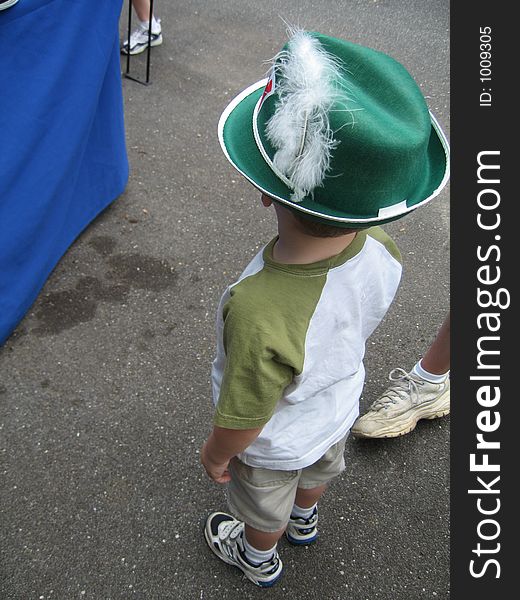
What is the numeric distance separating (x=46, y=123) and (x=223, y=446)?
1.64 meters

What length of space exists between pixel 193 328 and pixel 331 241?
59.3 inches

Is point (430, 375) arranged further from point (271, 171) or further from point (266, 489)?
point (271, 171)

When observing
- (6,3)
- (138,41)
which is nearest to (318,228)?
(6,3)

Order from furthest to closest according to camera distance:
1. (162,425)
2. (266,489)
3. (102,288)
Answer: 1. (102,288)
2. (162,425)
3. (266,489)

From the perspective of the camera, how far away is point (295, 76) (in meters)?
1.05

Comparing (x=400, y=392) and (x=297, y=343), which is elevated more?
(x=297, y=343)

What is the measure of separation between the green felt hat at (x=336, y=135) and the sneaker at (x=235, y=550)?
1.15 meters

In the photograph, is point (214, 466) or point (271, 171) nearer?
point (271, 171)

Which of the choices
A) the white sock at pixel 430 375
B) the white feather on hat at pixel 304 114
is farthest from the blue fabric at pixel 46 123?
the white sock at pixel 430 375

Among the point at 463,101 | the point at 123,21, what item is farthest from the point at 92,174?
the point at 123,21

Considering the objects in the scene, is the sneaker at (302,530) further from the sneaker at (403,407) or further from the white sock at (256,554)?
the sneaker at (403,407)

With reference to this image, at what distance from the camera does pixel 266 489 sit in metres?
1.50

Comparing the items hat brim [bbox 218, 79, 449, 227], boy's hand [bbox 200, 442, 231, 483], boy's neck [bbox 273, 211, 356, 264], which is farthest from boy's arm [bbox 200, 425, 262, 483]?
hat brim [bbox 218, 79, 449, 227]

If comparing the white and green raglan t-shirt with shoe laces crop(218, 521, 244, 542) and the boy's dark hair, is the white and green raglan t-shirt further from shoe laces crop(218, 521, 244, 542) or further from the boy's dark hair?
shoe laces crop(218, 521, 244, 542)
